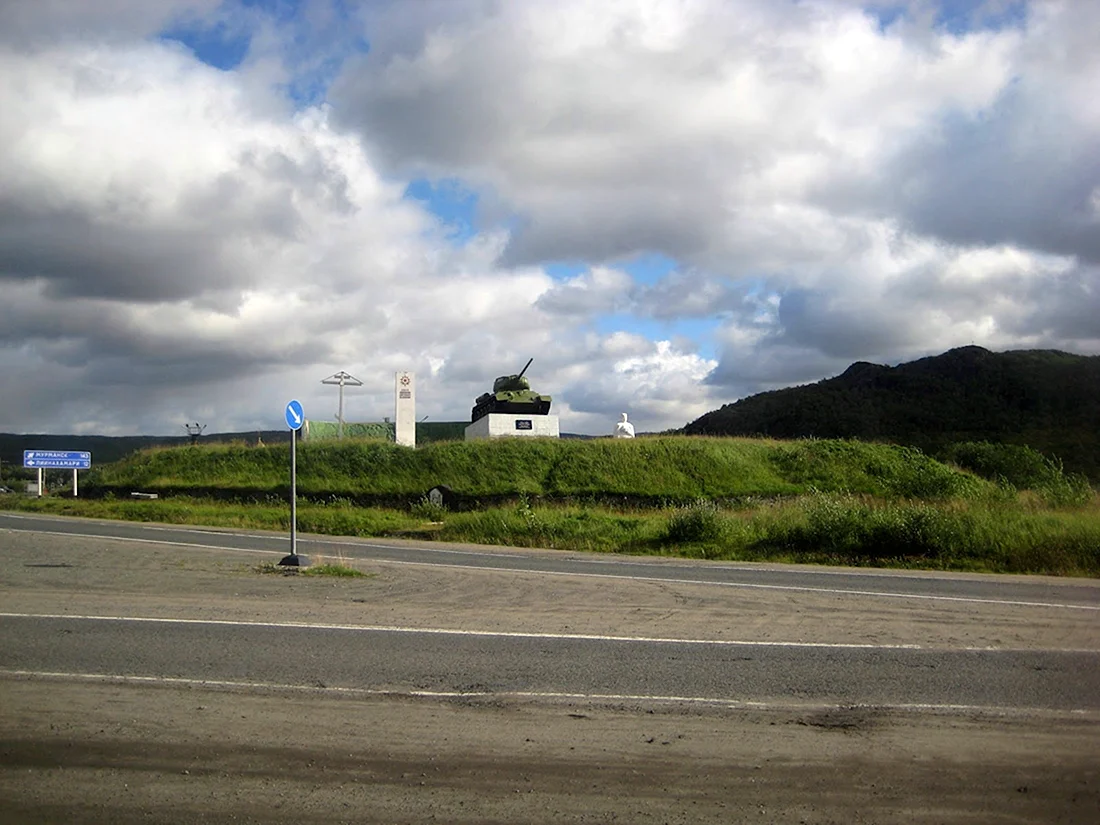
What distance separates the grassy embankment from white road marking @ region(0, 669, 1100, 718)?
14555 mm

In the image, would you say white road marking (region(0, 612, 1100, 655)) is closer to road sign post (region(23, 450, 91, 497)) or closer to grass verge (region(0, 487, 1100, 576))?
grass verge (region(0, 487, 1100, 576))

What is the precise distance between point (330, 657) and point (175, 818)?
13.1ft

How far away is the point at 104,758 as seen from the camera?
631 centimetres

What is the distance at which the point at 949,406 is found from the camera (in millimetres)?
103688

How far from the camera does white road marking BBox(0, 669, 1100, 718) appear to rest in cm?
765

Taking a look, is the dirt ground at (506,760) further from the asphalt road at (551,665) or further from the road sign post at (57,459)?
the road sign post at (57,459)

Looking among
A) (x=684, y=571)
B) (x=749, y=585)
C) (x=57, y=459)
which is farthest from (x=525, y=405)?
(x=749, y=585)

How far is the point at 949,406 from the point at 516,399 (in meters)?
71.3

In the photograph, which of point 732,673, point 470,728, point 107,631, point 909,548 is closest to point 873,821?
point 470,728

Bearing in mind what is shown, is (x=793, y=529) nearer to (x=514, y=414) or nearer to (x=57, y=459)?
(x=514, y=414)

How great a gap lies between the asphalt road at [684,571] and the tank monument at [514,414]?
18146mm

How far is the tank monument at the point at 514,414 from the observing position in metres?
45.4

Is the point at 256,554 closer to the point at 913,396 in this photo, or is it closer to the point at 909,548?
the point at 909,548

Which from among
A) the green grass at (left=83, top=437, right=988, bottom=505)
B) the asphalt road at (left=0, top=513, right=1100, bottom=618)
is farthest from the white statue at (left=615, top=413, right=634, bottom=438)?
the asphalt road at (left=0, top=513, right=1100, bottom=618)
